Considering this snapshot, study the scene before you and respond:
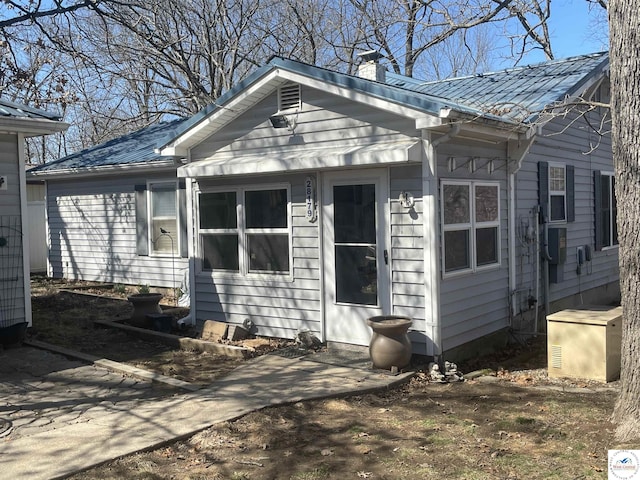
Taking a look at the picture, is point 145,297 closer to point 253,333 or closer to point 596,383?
point 253,333

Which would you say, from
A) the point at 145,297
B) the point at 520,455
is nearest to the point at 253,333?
the point at 145,297

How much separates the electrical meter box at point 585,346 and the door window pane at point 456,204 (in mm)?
1637

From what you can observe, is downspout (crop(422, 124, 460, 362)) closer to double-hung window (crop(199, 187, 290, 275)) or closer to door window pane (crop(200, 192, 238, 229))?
double-hung window (crop(199, 187, 290, 275))

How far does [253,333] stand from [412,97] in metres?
4.06

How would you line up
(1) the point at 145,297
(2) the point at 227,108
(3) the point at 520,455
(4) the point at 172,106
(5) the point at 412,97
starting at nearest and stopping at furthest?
1. (3) the point at 520,455
2. (5) the point at 412,97
3. (2) the point at 227,108
4. (1) the point at 145,297
5. (4) the point at 172,106

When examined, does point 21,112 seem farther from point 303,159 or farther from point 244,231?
point 303,159

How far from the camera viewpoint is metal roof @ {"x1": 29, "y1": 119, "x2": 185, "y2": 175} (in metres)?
14.0

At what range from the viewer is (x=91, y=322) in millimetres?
10609

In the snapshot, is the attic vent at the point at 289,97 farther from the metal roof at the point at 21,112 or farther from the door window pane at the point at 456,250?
the metal roof at the point at 21,112

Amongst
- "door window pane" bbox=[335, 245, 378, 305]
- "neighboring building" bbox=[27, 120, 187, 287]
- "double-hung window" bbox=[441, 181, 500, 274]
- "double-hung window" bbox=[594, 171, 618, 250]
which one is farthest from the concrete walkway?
"double-hung window" bbox=[594, 171, 618, 250]

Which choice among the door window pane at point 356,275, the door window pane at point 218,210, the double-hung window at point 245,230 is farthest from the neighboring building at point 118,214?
the door window pane at point 356,275

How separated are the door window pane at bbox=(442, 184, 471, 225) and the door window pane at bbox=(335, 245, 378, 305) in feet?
3.32

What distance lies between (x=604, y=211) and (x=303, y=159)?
710 centimetres

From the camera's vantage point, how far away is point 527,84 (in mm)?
10500
